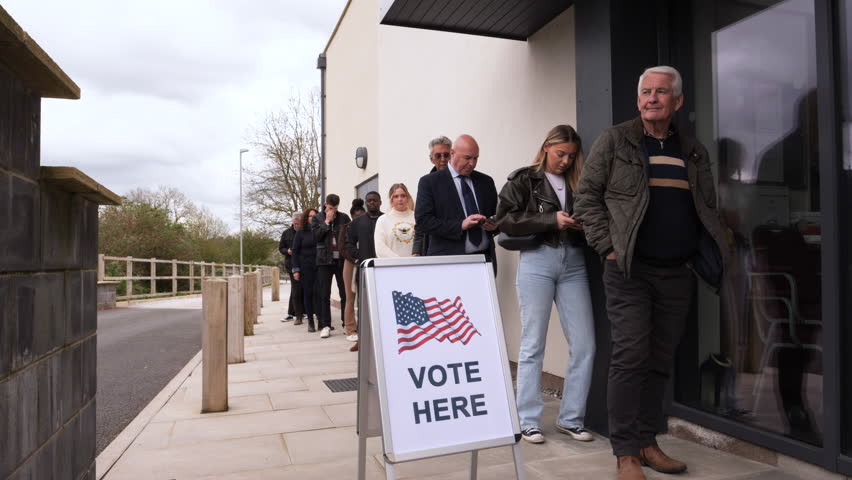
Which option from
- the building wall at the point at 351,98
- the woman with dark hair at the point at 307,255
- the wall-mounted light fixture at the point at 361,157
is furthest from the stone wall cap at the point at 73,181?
the wall-mounted light fixture at the point at 361,157

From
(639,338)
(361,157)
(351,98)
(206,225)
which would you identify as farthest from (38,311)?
(206,225)

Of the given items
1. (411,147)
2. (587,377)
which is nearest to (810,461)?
(587,377)

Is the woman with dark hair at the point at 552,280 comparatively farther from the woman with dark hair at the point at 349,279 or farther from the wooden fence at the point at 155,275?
the wooden fence at the point at 155,275

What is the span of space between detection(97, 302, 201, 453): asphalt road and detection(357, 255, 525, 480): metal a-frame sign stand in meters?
2.20

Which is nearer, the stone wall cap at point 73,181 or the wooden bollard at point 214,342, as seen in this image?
the stone wall cap at point 73,181

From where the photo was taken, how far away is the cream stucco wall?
199 inches

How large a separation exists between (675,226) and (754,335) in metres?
0.85

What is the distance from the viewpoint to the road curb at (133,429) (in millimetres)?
3529

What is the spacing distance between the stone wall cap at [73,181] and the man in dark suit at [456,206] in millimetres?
2218

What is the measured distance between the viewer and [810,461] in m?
2.98

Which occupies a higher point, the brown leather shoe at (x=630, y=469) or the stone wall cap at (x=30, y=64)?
the stone wall cap at (x=30, y=64)

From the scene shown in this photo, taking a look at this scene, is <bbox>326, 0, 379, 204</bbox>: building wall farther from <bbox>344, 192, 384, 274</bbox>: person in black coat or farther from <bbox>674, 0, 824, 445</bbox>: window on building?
<bbox>674, 0, 824, 445</bbox>: window on building

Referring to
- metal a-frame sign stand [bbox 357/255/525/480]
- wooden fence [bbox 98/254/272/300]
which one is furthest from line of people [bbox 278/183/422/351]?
wooden fence [bbox 98/254/272/300]

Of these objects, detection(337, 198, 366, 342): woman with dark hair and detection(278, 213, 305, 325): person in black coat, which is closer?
detection(337, 198, 366, 342): woman with dark hair
